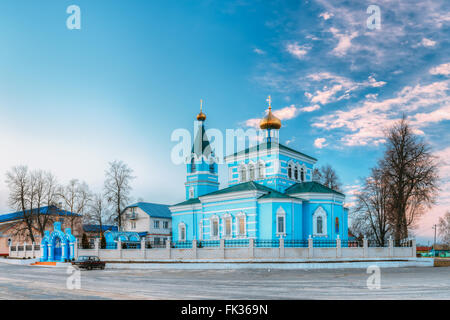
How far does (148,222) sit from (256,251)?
32769 mm

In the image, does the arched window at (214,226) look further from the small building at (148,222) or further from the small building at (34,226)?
the small building at (148,222)

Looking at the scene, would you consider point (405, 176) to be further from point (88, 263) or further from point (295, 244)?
point (88, 263)

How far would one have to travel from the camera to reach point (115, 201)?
4184 cm

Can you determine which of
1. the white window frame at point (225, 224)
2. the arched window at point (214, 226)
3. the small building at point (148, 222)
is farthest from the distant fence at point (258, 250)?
the small building at point (148, 222)

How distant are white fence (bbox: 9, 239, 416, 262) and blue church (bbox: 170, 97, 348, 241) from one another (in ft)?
6.93

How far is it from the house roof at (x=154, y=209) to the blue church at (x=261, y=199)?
17439 mm

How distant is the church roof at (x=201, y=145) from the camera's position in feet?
135

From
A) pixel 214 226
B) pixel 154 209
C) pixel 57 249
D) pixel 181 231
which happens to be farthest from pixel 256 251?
pixel 154 209

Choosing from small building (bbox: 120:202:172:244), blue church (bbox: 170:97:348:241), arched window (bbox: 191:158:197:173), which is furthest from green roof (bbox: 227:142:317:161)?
small building (bbox: 120:202:172:244)
